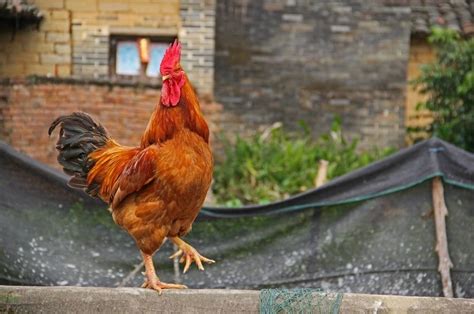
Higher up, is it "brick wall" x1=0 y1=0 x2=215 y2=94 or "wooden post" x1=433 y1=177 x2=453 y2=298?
"brick wall" x1=0 y1=0 x2=215 y2=94

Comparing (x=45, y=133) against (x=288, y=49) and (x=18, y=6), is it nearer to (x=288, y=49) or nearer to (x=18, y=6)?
(x=18, y=6)

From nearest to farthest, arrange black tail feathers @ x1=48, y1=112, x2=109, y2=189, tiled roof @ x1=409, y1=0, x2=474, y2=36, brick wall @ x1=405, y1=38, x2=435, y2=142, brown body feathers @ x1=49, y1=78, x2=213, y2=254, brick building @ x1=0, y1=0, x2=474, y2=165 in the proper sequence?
1. brown body feathers @ x1=49, y1=78, x2=213, y2=254
2. black tail feathers @ x1=48, y1=112, x2=109, y2=189
3. brick building @ x1=0, y1=0, x2=474, y2=165
4. tiled roof @ x1=409, y1=0, x2=474, y2=36
5. brick wall @ x1=405, y1=38, x2=435, y2=142

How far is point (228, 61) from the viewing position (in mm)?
15195

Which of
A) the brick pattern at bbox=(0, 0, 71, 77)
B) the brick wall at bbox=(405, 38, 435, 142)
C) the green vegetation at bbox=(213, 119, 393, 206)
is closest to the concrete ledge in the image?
the green vegetation at bbox=(213, 119, 393, 206)

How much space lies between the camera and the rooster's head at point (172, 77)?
6137 mm

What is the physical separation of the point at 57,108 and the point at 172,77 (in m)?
7.80

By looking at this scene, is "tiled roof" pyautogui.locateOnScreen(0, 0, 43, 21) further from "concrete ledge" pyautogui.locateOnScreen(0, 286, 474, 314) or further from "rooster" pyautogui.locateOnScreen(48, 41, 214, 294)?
"concrete ledge" pyautogui.locateOnScreen(0, 286, 474, 314)

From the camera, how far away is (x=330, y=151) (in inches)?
572

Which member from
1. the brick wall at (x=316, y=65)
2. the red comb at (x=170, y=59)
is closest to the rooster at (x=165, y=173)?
the red comb at (x=170, y=59)

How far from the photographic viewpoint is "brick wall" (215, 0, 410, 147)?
15.2 metres

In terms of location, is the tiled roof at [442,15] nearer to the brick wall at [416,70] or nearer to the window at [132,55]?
the brick wall at [416,70]

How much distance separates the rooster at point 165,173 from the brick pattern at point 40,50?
8024mm

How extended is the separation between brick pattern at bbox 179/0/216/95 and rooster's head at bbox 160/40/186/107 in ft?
27.2

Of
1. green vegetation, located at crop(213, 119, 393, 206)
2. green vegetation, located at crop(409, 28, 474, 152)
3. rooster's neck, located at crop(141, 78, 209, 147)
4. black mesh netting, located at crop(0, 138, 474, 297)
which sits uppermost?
rooster's neck, located at crop(141, 78, 209, 147)
